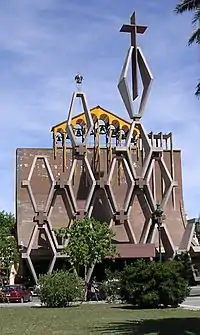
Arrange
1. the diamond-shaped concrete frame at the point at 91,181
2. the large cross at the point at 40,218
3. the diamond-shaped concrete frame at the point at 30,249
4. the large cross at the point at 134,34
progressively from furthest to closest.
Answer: the large cross at the point at 134,34 < the diamond-shaped concrete frame at the point at 91,181 < the large cross at the point at 40,218 < the diamond-shaped concrete frame at the point at 30,249

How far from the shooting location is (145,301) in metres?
28.4

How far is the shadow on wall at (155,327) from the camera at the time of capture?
16.8 meters

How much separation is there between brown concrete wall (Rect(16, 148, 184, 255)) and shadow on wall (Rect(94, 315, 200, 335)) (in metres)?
54.1

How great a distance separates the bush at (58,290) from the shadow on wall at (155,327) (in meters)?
11.5

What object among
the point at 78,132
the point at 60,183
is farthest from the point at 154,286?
the point at 78,132

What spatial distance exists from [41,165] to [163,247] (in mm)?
18363

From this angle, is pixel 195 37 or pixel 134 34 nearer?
pixel 195 37

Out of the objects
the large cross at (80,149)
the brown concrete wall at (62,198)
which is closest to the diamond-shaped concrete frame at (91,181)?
the large cross at (80,149)

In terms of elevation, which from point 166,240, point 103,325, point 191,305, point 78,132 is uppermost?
point 78,132

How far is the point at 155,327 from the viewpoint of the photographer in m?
18.1

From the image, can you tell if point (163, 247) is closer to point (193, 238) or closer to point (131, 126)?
point (193, 238)

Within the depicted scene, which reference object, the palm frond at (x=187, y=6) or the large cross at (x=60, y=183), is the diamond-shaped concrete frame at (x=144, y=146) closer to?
the large cross at (x=60, y=183)

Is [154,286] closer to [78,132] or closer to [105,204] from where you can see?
[105,204]

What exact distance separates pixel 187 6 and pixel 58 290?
17702 millimetres
